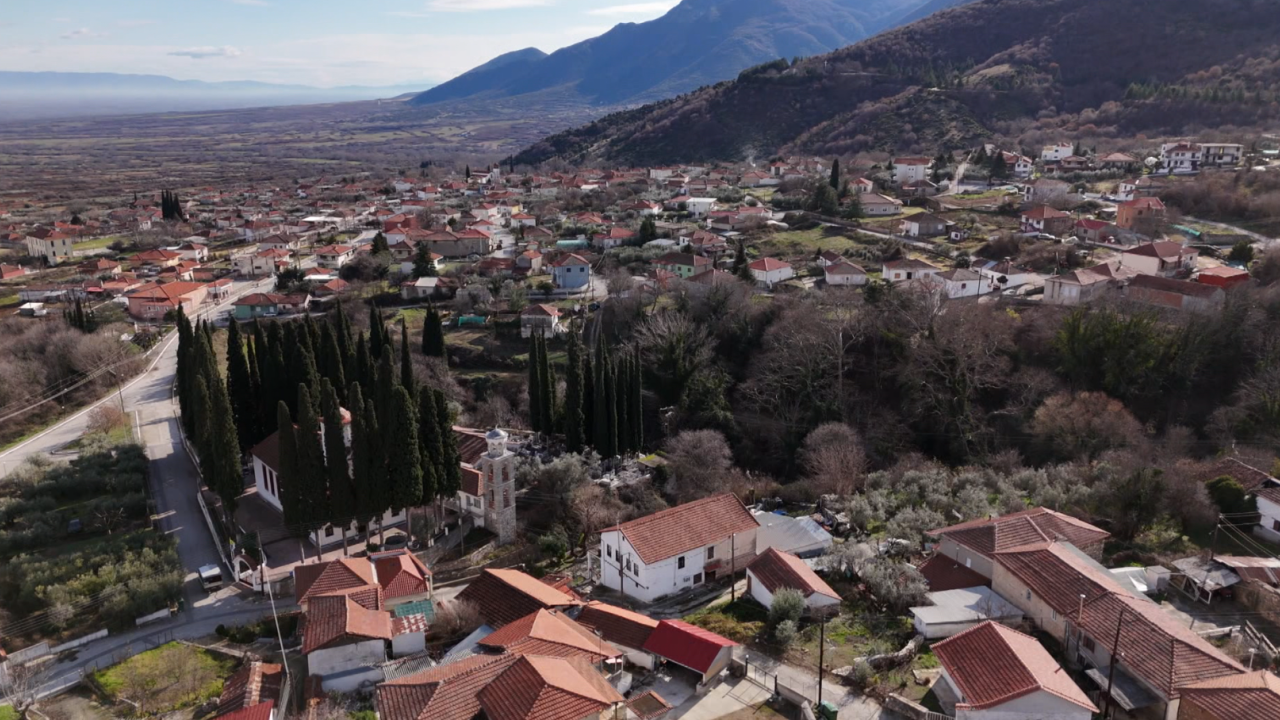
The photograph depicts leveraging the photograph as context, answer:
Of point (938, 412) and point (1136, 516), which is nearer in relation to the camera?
point (1136, 516)

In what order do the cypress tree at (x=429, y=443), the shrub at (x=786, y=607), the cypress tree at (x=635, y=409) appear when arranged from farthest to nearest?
1. the cypress tree at (x=635, y=409)
2. the cypress tree at (x=429, y=443)
3. the shrub at (x=786, y=607)

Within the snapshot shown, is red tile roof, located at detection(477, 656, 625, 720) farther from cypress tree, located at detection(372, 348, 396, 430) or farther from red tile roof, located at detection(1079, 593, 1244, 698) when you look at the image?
cypress tree, located at detection(372, 348, 396, 430)

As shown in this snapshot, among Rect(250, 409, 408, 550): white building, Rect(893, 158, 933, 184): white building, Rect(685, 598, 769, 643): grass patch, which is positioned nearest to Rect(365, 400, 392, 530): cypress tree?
Rect(250, 409, 408, 550): white building

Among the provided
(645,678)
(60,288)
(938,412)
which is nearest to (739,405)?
(938,412)

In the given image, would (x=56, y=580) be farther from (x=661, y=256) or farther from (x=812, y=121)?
(x=812, y=121)

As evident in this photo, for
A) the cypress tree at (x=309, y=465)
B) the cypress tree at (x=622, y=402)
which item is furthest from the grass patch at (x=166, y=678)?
the cypress tree at (x=622, y=402)

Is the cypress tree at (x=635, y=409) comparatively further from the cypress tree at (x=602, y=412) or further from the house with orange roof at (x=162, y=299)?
the house with orange roof at (x=162, y=299)

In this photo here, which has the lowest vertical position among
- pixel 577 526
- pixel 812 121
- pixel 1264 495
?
pixel 577 526
